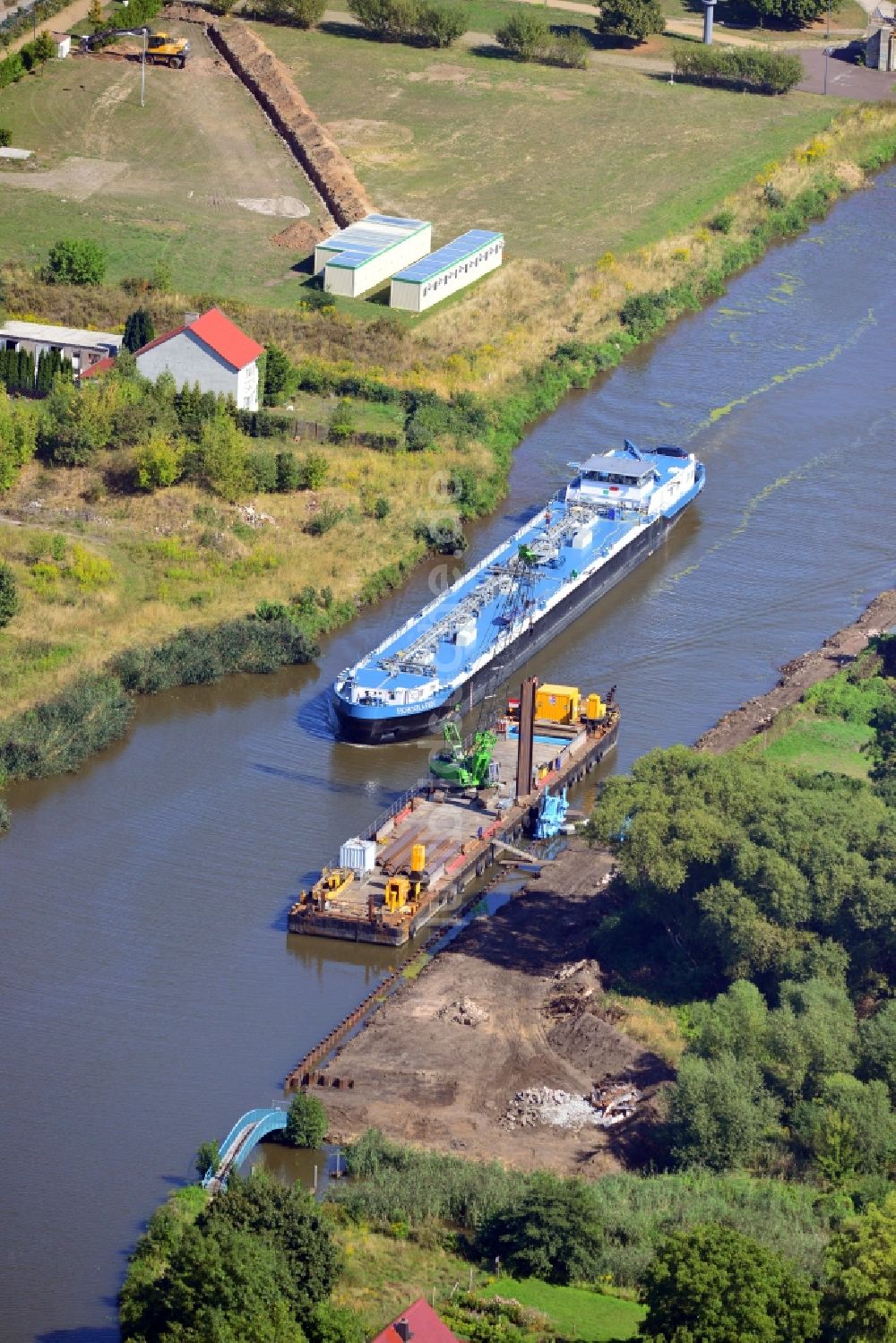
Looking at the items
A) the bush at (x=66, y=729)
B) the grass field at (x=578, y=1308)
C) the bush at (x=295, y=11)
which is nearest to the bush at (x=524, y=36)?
the bush at (x=295, y=11)

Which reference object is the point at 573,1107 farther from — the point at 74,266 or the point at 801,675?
the point at 74,266

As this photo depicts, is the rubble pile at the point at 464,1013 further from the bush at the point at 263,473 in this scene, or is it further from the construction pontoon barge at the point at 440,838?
the bush at the point at 263,473

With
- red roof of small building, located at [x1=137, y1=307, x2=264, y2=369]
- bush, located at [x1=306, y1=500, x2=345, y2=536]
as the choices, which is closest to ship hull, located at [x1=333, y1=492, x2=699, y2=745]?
bush, located at [x1=306, y1=500, x2=345, y2=536]

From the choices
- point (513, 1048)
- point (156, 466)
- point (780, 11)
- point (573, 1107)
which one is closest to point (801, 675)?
point (156, 466)

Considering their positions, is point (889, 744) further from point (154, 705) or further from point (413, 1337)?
point (413, 1337)

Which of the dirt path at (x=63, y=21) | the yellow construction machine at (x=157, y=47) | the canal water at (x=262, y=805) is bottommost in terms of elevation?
the canal water at (x=262, y=805)

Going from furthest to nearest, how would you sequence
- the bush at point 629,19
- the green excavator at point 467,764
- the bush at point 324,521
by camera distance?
the bush at point 629,19
the bush at point 324,521
the green excavator at point 467,764

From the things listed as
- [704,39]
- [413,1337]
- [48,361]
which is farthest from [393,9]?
[413,1337]
